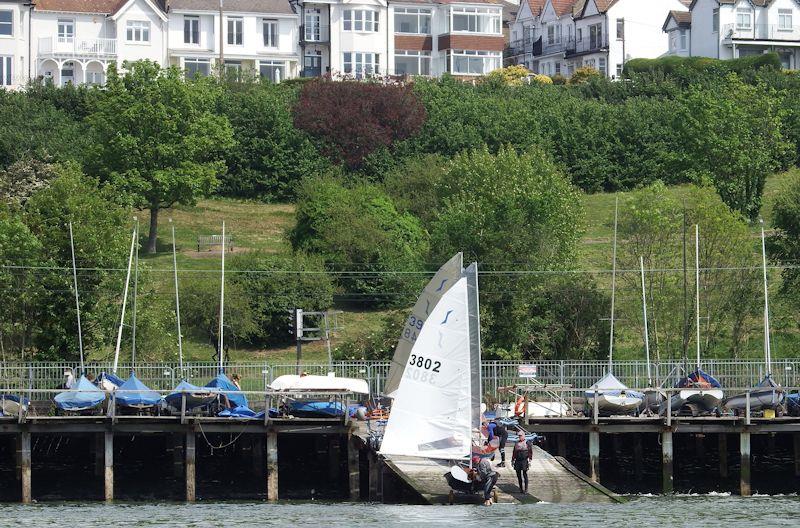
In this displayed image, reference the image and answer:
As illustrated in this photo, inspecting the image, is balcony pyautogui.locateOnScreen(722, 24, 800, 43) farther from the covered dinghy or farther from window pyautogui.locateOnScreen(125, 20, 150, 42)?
the covered dinghy

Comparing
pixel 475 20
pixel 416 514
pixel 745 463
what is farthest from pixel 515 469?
pixel 475 20

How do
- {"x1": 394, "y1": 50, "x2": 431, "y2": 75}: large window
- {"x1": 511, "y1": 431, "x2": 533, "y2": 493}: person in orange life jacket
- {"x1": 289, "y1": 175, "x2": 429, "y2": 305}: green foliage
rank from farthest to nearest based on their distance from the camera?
{"x1": 394, "y1": 50, "x2": 431, "y2": 75}: large window, {"x1": 289, "y1": 175, "x2": 429, "y2": 305}: green foliage, {"x1": 511, "y1": 431, "x2": 533, "y2": 493}: person in orange life jacket

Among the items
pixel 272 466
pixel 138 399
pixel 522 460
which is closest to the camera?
pixel 522 460

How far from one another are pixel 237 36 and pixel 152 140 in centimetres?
3414

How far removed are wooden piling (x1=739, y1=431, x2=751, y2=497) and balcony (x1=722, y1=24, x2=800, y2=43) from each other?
80.2 m

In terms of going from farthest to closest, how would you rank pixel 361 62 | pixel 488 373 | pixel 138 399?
pixel 361 62 < pixel 488 373 < pixel 138 399

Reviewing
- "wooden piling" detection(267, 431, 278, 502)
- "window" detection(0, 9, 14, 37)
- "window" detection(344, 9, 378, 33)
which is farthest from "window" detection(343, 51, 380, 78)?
"wooden piling" detection(267, 431, 278, 502)

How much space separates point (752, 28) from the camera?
132 meters

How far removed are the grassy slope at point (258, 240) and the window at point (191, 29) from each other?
24.0 m

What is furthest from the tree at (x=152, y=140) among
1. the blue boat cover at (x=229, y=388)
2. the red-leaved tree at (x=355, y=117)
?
the blue boat cover at (x=229, y=388)

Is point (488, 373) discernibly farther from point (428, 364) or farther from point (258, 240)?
point (258, 240)

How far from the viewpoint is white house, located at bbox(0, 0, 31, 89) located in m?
120

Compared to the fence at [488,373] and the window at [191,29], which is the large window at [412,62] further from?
the fence at [488,373]

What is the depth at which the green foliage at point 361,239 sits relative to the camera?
284 ft
